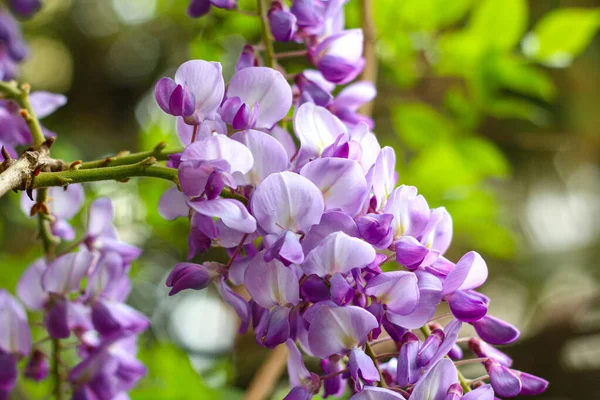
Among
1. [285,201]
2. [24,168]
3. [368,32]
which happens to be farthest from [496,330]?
[368,32]

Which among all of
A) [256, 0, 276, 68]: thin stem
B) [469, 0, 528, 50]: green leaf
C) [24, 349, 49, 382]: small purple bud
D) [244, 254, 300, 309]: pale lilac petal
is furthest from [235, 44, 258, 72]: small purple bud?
[469, 0, 528, 50]: green leaf

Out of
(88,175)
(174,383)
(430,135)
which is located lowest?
(174,383)

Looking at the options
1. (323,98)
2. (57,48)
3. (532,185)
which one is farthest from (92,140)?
(323,98)

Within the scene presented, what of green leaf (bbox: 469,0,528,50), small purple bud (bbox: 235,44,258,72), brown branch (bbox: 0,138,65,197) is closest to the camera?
brown branch (bbox: 0,138,65,197)

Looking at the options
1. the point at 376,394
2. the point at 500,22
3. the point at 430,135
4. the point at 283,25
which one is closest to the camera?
→ the point at 376,394

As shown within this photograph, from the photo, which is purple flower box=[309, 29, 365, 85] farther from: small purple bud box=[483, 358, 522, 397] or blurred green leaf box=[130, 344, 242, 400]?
blurred green leaf box=[130, 344, 242, 400]

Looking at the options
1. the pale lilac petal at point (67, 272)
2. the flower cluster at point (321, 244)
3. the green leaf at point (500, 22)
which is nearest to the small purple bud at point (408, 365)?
the flower cluster at point (321, 244)

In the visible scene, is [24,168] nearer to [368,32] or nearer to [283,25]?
[283,25]
